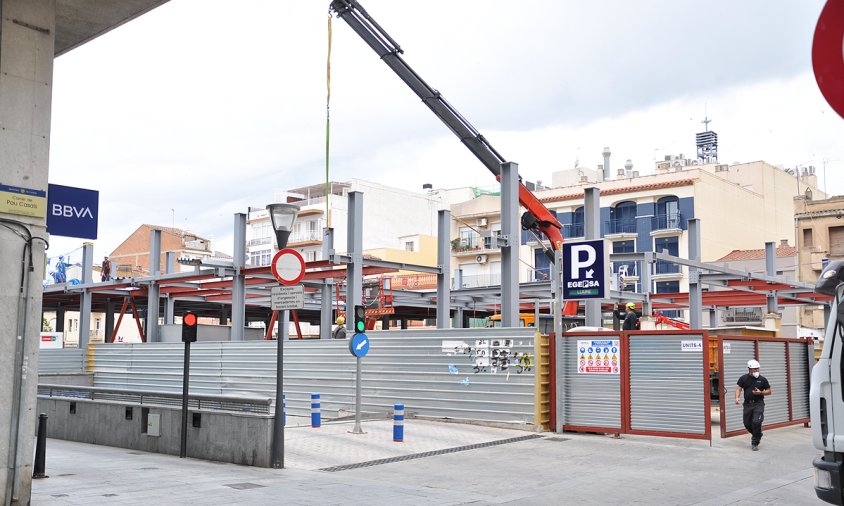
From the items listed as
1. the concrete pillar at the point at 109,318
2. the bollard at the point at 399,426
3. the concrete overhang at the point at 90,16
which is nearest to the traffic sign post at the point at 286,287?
the bollard at the point at 399,426

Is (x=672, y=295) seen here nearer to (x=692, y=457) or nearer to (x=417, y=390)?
(x=417, y=390)

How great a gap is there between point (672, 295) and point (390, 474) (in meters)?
21.6

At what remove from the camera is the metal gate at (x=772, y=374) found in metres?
16.1

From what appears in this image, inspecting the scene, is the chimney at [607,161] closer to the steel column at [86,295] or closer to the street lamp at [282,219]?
the steel column at [86,295]

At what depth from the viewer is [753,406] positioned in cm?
1483

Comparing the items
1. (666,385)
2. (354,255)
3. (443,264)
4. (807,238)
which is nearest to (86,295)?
(354,255)

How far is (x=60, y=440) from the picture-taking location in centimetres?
1669

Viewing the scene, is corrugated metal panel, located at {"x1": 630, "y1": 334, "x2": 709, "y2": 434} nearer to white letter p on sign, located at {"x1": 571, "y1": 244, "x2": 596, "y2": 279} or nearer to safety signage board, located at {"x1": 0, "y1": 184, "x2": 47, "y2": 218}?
white letter p on sign, located at {"x1": 571, "y1": 244, "x2": 596, "y2": 279}

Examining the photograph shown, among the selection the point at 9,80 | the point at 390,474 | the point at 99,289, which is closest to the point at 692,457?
the point at 390,474

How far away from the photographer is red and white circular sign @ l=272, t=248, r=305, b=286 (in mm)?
12867

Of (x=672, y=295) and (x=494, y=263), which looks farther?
(x=494, y=263)

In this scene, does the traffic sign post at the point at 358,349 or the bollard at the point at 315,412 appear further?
the bollard at the point at 315,412

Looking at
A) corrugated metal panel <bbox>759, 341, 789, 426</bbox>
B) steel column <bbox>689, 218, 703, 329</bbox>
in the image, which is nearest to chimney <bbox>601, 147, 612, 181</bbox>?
steel column <bbox>689, 218, 703, 329</bbox>

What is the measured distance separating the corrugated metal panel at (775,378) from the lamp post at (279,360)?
1049 cm
